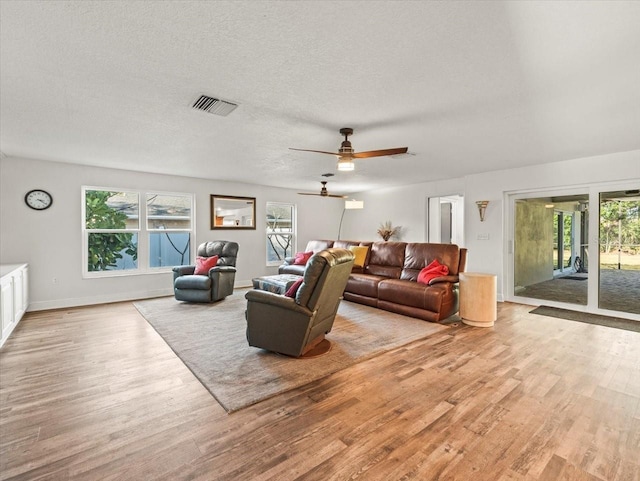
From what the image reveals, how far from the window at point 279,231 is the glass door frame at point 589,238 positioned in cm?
496

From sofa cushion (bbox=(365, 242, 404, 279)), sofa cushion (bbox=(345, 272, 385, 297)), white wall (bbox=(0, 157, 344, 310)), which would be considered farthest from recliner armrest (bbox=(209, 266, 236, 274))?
sofa cushion (bbox=(365, 242, 404, 279))

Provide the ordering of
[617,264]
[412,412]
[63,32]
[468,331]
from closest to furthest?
[63,32] < [412,412] < [468,331] < [617,264]

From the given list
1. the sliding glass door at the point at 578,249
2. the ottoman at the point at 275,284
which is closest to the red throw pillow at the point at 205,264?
the ottoman at the point at 275,284

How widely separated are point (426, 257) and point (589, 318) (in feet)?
8.02

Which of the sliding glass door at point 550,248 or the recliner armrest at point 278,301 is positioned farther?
the sliding glass door at point 550,248

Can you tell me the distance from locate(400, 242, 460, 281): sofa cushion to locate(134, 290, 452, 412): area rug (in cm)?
95

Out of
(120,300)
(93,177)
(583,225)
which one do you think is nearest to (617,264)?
(583,225)

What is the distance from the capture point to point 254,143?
4066 millimetres

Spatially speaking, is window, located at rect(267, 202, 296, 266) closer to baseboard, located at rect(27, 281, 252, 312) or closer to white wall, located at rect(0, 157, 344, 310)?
white wall, located at rect(0, 157, 344, 310)

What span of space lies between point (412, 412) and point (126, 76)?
10.7 ft

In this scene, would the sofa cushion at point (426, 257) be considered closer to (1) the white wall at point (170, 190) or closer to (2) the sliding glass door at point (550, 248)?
(1) the white wall at point (170, 190)

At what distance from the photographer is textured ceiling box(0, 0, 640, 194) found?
1.69 m

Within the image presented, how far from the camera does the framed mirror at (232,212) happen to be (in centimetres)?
692

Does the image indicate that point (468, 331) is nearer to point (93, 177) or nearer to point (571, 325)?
point (571, 325)
